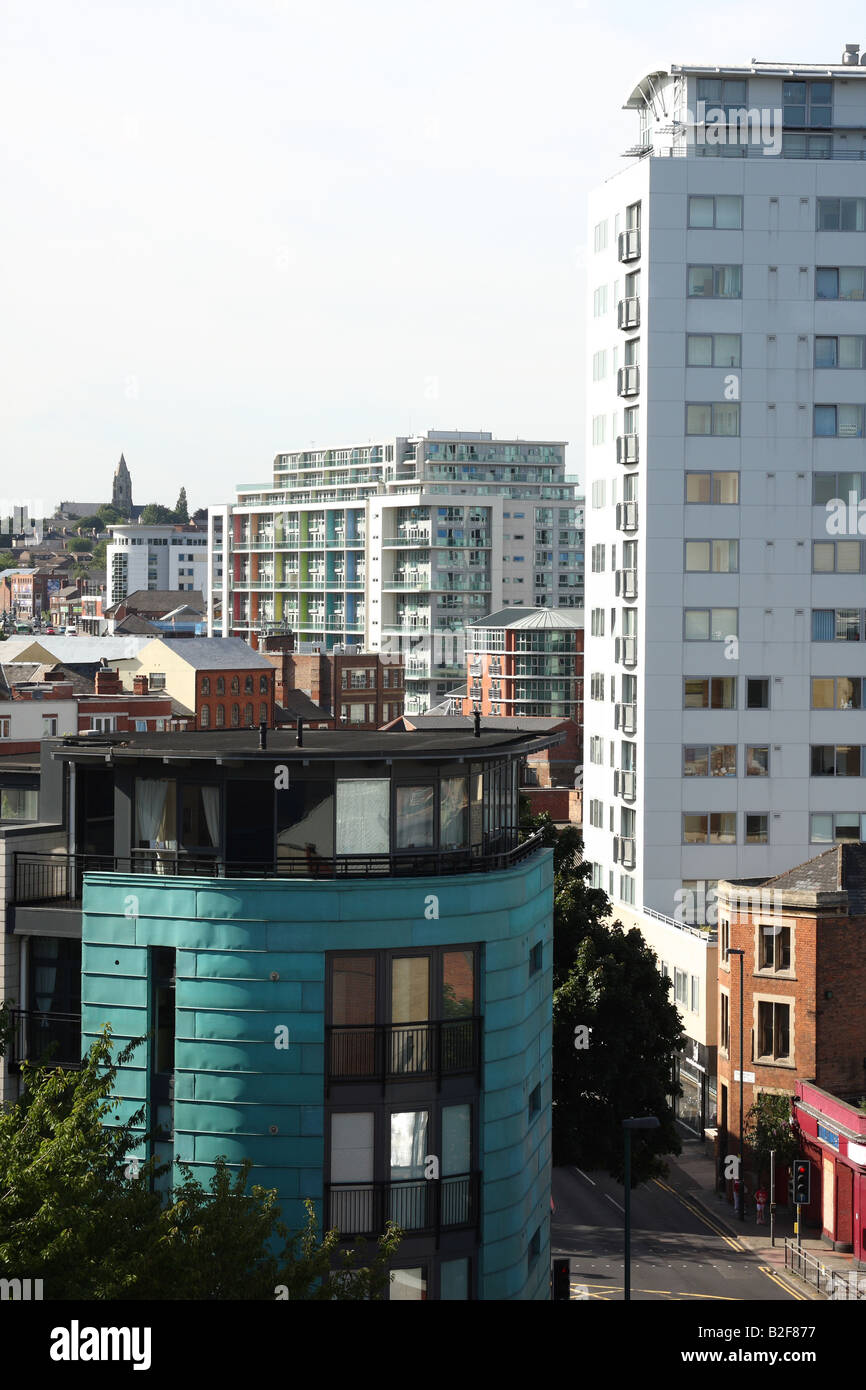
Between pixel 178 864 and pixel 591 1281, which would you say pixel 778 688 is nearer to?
pixel 591 1281

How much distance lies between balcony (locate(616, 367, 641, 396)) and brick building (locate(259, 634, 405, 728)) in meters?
90.3

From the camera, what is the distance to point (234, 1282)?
20.8 metres

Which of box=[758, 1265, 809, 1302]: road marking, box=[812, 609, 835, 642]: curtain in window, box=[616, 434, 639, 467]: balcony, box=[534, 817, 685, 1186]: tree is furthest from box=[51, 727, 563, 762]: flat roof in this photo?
box=[812, 609, 835, 642]: curtain in window

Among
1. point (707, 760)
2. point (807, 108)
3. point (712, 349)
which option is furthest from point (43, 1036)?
point (807, 108)

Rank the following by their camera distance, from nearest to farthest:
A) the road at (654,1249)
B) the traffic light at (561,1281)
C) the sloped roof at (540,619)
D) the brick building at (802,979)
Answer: the traffic light at (561,1281)
the road at (654,1249)
the brick building at (802,979)
the sloped roof at (540,619)

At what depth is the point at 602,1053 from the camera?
5288cm

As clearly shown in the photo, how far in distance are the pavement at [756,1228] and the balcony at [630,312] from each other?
3633 cm

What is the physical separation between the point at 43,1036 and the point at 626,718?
5438 centimetres

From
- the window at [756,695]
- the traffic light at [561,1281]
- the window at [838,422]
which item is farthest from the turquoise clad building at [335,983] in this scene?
the window at [838,422]

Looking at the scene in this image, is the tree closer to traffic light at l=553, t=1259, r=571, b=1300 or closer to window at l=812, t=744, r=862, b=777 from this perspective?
traffic light at l=553, t=1259, r=571, b=1300

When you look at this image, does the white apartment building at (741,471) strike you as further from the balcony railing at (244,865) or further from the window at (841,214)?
the balcony railing at (244,865)

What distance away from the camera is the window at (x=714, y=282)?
77375mm

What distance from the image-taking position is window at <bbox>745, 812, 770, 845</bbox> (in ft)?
259
